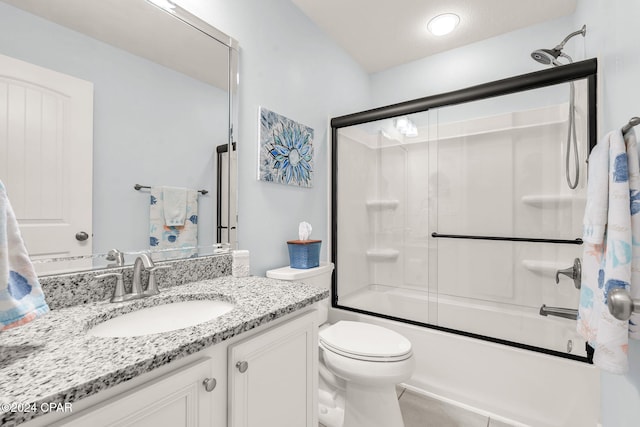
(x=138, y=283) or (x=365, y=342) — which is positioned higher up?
(x=138, y=283)

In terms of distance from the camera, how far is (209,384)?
0.72m

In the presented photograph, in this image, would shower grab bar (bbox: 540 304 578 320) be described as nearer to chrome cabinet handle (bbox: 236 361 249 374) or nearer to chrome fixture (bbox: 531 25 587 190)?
chrome fixture (bbox: 531 25 587 190)

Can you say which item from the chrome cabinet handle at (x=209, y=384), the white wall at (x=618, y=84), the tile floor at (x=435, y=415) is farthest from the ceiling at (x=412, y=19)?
the tile floor at (x=435, y=415)

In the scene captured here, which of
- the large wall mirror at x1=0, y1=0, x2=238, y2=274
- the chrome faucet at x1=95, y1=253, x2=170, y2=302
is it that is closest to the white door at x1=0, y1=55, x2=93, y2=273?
the large wall mirror at x1=0, y1=0, x2=238, y2=274

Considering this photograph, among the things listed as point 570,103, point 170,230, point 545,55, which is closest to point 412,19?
point 545,55

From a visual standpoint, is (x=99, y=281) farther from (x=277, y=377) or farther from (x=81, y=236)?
(x=277, y=377)

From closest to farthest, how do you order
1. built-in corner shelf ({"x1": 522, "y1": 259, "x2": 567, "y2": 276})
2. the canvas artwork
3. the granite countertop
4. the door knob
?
the granite countertop, the door knob, the canvas artwork, built-in corner shelf ({"x1": 522, "y1": 259, "x2": 567, "y2": 276})

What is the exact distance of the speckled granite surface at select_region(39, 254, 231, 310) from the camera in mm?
916

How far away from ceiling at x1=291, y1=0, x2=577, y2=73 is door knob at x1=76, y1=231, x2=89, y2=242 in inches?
73.9

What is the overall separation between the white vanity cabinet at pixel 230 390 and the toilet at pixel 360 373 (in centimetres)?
34

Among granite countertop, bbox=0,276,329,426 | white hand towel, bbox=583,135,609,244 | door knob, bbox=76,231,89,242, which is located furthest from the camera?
door knob, bbox=76,231,89,242

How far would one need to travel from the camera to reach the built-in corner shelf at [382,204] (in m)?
2.29

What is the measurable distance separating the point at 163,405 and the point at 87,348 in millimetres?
211

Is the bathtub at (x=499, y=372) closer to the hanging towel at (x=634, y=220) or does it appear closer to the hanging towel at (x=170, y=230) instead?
the hanging towel at (x=634, y=220)
